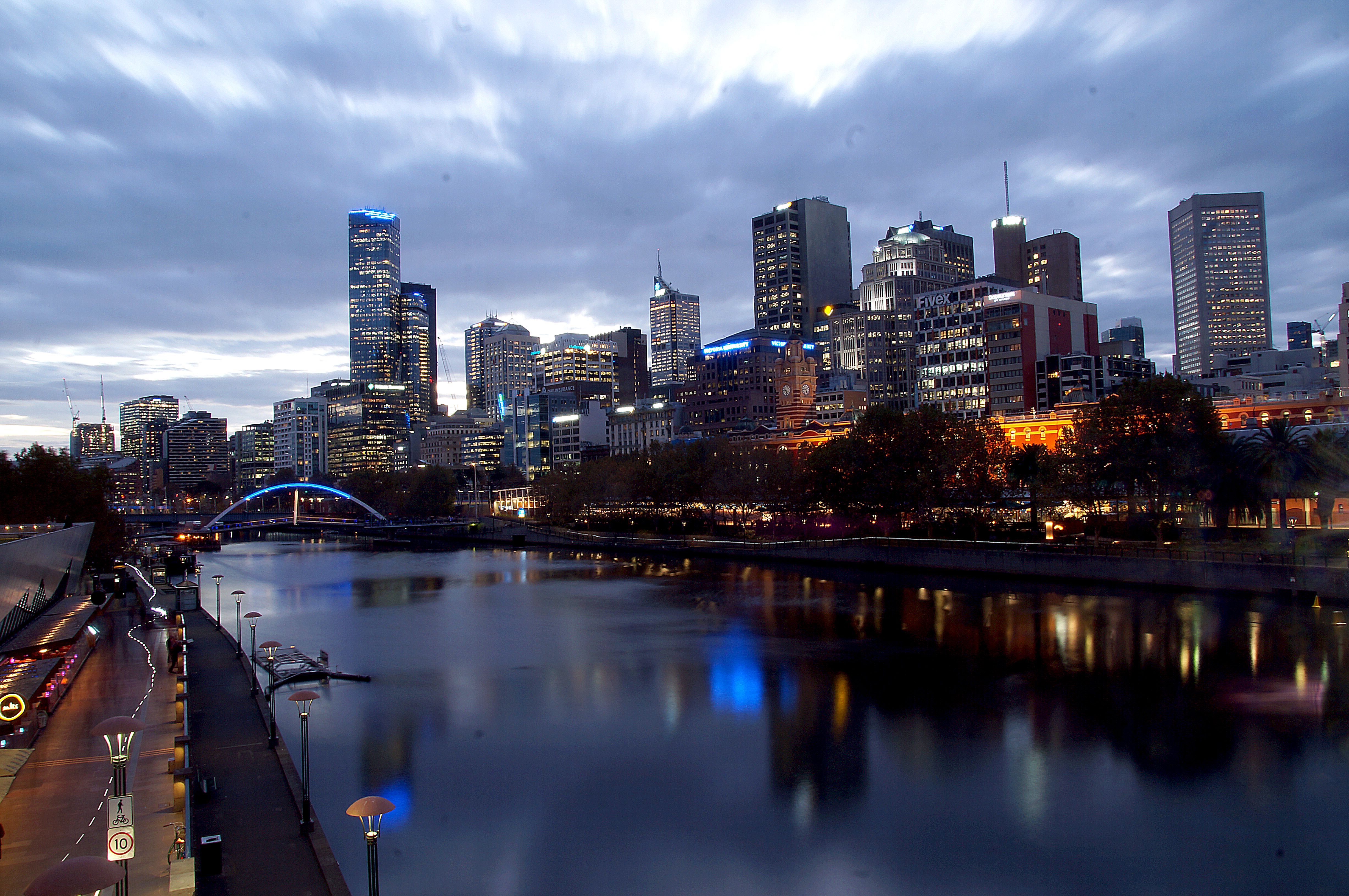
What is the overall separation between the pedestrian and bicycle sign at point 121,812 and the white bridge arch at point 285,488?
103347mm

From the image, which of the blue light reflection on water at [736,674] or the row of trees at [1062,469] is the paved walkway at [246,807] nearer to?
the blue light reflection on water at [736,674]

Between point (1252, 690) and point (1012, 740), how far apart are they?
8700mm

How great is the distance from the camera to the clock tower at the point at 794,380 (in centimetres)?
13312

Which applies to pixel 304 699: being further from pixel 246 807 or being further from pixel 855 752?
pixel 855 752

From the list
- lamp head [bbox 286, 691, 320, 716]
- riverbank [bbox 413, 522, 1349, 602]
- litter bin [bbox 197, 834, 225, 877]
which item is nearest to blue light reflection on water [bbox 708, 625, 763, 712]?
lamp head [bbox 286, 691, 320, 716]

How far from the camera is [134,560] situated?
74438mm

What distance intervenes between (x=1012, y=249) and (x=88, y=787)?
7223 inches

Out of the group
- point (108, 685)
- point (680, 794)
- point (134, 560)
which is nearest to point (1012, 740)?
point (680, 794)

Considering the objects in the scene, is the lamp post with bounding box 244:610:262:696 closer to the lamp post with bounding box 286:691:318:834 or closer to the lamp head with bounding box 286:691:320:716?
the lamp post with bounding box 286:691:318:834

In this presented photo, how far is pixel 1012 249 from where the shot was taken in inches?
6845

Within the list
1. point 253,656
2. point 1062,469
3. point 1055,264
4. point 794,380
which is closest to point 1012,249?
point 1055,264

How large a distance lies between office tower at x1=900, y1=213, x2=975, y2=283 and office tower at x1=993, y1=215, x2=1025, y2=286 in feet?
16.7

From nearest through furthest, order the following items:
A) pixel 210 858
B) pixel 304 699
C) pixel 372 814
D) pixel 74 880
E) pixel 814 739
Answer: pixel 74 880 < pixel 372 814 < pixel 210 858 < pixel 304 699 < pixel 814 739

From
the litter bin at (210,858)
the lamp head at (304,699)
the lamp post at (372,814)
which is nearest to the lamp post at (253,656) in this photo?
the lamp head at (304,699)
